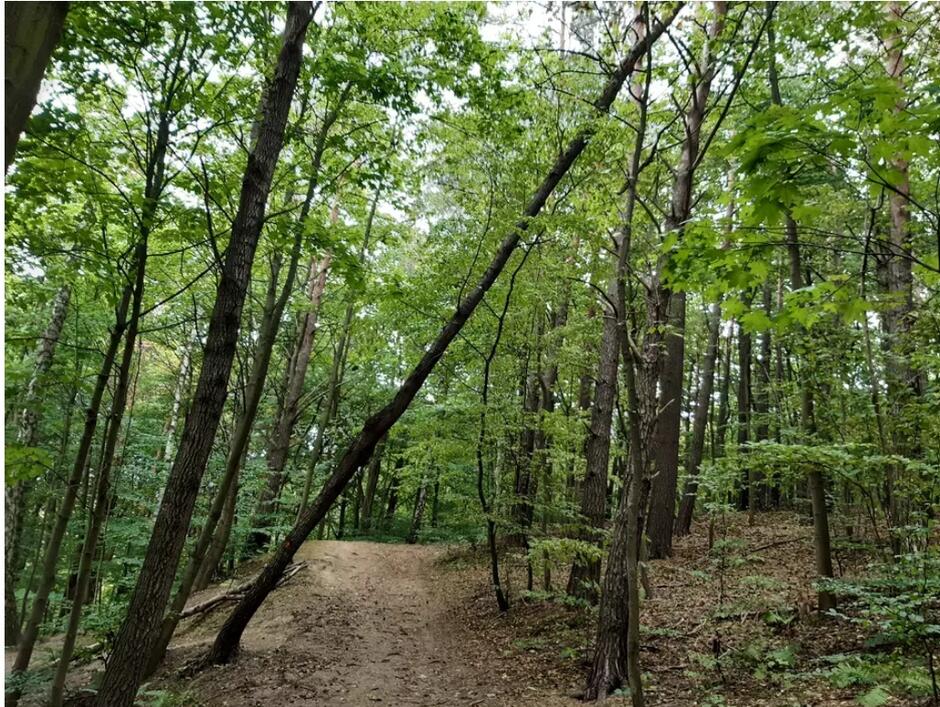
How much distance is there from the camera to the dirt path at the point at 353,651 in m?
6.36

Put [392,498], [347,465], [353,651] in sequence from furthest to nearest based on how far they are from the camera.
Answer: [392,498]
[353,651]
[347,465]

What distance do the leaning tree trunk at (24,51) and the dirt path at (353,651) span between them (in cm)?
646

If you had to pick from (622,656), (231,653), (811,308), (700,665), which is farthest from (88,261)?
(700,665)

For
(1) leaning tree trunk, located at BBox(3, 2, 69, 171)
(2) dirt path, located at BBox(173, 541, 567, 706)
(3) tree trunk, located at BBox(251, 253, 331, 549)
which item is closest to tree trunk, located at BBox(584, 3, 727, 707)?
(2) dirt path, located at BBox(173, 541, 567, 706)

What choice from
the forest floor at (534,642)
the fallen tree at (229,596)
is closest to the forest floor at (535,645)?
the forest floor at (534,642)

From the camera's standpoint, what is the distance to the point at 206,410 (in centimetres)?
487

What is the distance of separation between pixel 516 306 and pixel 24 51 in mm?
8573

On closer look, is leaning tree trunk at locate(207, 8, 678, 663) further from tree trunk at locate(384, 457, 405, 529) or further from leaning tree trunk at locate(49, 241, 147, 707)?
tree trunk at locate(384, 457, 405, 529)

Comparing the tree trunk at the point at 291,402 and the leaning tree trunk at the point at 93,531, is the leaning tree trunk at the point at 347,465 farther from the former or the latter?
the tree trunk at the point at 291,402

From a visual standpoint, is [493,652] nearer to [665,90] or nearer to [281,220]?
[281,220]

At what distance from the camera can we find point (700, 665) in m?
6.01

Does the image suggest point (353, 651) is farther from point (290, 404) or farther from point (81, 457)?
point (290, 404)

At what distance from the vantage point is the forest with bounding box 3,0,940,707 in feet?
14.2

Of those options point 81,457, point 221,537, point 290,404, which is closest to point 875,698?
point 81,457
